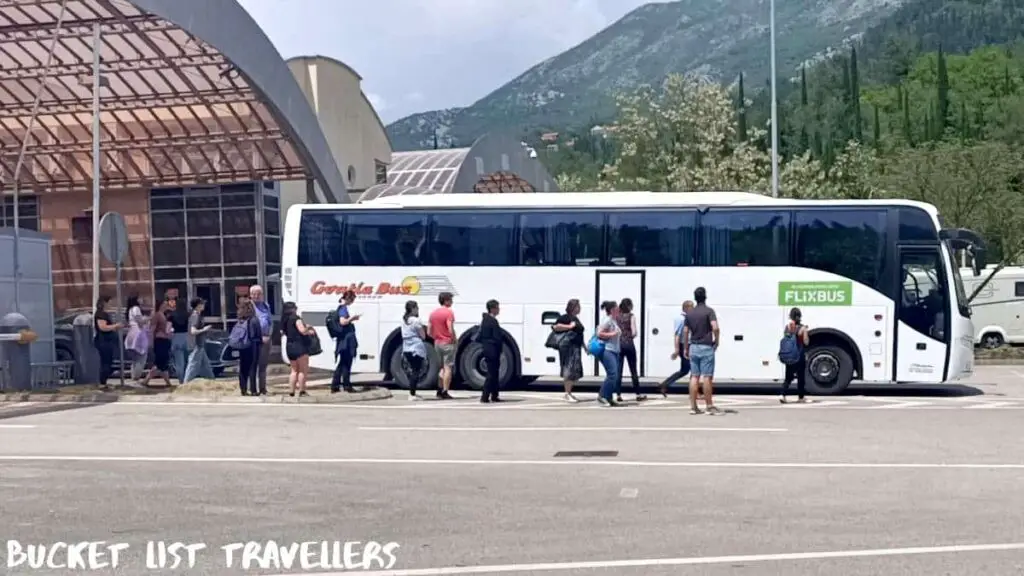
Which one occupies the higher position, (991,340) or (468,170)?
(468,170)

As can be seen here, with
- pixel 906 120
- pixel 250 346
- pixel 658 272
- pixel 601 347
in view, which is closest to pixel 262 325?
pixel 250 346

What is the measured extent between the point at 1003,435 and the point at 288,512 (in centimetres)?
913

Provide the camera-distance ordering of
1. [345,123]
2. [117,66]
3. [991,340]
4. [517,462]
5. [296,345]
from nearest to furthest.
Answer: [517,462]
[296,345]
[117,66]
[991,340]
[345,123]

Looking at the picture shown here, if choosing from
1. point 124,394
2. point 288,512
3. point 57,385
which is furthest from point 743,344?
point 288,512

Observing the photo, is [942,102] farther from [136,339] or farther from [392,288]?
[136,339]

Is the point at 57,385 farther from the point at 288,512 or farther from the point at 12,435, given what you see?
the point at 288,512

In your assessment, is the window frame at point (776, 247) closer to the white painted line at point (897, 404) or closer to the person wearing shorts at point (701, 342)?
the white painted line at point (897, 404)

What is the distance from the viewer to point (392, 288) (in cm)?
2383

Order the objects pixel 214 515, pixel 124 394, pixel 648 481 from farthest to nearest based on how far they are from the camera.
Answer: pixel 124 394 → pixel 648 481 → pixel 214 515

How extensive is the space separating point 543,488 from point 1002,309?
3003 centimetres

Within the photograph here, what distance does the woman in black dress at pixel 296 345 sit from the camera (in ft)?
67.3

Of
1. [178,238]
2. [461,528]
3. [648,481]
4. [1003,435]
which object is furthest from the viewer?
[178,238]

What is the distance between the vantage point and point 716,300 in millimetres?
22719

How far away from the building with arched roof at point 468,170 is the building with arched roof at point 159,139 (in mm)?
4630
